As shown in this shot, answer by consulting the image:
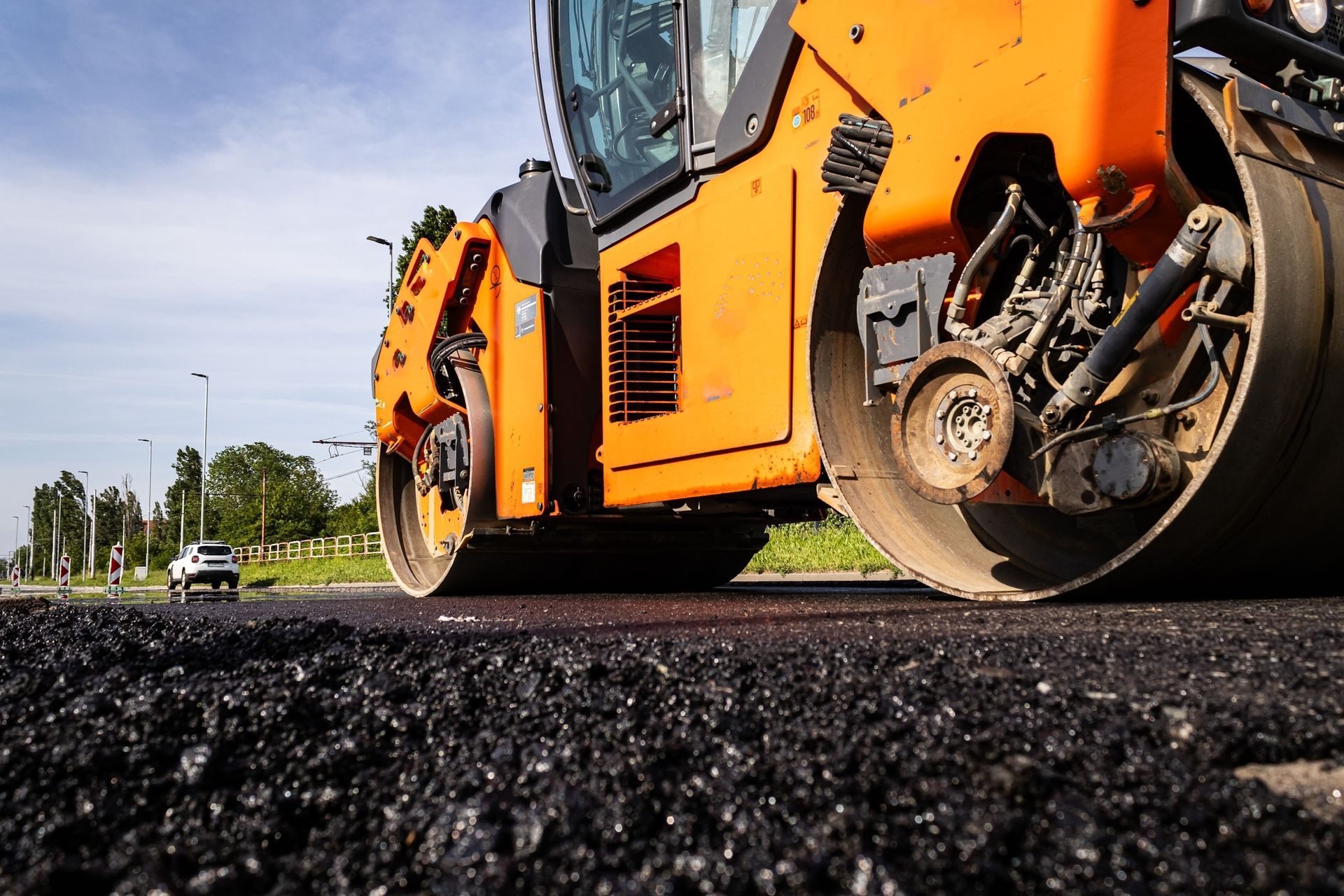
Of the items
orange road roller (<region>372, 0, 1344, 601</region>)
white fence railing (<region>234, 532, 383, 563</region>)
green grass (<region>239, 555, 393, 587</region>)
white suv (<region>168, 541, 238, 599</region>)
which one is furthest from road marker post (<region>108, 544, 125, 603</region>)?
orange road roller (<region>372, 0, 1344, 601</region>)

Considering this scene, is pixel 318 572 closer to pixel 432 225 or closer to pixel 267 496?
pixel 432 225

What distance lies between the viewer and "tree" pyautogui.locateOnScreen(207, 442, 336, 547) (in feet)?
191

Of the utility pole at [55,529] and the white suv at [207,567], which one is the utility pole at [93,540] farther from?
the white suv at [207,567]

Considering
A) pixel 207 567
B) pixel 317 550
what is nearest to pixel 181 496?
pixel 317 550

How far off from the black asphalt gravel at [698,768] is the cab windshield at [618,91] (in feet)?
10.9

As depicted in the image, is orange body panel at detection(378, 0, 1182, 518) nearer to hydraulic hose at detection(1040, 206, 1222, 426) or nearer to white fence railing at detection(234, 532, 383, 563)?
hydraulic hose at detection(1040, 206, 1222, 426)

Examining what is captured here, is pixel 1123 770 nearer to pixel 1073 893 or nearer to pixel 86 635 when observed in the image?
pixel 1073 893

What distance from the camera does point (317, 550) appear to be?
37219 mm

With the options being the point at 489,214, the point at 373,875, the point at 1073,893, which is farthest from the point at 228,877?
the point at 489,214

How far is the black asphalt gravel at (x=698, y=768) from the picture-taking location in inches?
44.1

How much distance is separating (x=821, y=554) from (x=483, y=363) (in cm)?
589

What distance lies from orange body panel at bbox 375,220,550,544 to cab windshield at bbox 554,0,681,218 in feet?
2.75

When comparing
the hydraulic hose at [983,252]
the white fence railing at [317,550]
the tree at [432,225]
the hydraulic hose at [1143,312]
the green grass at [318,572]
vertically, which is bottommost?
the green grass at [318,572]

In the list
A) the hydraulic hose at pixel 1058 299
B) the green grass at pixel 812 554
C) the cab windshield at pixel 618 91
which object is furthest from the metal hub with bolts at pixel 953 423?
the green grass at pixel 812 554
